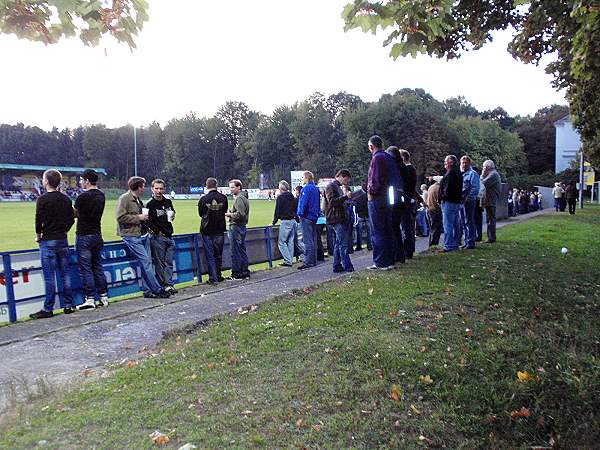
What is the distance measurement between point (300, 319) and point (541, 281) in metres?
4.69

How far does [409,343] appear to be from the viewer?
17.6ft

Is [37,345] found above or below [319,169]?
below

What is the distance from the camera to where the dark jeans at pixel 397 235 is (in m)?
9.23

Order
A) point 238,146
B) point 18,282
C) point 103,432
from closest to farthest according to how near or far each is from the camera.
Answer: point 103,432
point 18,282
point 238,146

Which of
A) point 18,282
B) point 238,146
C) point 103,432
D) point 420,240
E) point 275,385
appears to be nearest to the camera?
point 103,432

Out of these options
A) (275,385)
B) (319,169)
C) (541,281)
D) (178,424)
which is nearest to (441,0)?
(275,385)

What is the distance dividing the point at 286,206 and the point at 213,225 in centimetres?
249

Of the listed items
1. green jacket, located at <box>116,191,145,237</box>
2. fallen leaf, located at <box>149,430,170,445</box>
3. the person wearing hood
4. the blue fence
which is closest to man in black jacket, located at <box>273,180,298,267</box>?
the blue fence

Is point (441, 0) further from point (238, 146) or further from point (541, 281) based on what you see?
point (238, 146)

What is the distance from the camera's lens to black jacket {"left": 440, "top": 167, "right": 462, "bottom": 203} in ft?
35.6

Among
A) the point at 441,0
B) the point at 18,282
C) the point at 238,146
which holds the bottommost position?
the point at 18,282

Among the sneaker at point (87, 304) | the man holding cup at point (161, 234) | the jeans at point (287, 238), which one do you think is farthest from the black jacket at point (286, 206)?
the sneaker at point (87, 304)

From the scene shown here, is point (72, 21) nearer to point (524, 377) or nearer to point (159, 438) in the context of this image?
point (159, 438)

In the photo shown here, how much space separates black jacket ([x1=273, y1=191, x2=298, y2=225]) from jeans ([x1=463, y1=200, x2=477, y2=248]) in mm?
3944
